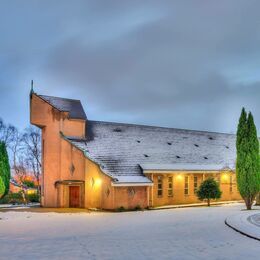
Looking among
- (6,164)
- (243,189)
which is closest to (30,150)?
(6,164)

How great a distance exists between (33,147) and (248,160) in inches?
1358

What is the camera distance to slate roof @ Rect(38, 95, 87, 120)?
31688mm

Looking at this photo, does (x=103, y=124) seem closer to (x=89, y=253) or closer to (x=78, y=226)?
(x=78, y=226)

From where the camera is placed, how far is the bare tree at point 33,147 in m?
51.7

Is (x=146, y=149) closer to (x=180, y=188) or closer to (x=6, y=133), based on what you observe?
(x=180, y=188)

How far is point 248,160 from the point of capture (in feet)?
88.7

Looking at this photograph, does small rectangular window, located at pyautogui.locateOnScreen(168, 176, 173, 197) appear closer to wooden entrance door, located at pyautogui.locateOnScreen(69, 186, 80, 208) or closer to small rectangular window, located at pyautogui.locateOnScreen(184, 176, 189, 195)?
small rectangular window, located at pyautogui.locateOnScreen(184, 176, 189, 195)

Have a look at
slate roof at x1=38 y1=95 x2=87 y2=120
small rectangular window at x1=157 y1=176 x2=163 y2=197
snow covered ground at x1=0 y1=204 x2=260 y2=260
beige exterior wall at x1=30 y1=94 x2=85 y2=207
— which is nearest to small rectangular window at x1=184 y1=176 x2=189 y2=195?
small rectangular window at x1=157 y1=176 x2=163 y2=197

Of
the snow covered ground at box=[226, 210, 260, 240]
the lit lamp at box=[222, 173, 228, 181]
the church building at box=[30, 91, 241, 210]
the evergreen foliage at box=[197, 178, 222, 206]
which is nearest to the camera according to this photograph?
the snow covered ground at box=[226, 210, 260, 240]

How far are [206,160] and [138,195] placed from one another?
403 inches

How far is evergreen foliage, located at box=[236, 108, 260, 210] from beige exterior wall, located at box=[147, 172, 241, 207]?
21.5 ft

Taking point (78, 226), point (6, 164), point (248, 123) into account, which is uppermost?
point (248, 123)

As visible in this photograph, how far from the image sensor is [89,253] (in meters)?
11.5

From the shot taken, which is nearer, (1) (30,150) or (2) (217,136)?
(2) (217,136)
